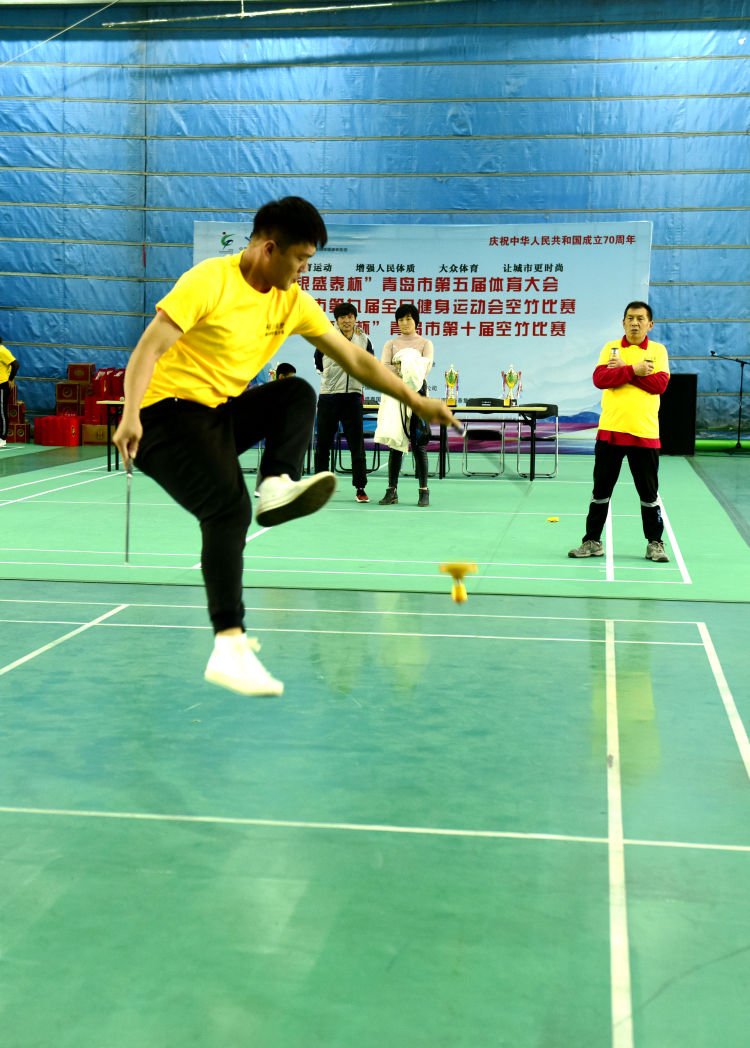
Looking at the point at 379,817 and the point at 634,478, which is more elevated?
the point at 634,478

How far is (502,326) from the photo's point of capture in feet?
55.0

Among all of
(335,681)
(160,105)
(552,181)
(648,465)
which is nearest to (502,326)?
(552,181)

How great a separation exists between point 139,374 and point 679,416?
14887 mm

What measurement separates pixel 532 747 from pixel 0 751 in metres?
2.01

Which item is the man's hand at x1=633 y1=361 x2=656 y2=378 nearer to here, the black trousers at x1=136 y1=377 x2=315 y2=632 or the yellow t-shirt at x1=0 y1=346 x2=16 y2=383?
the black trousers at x1=136 y1=377 x2=315 y2=632

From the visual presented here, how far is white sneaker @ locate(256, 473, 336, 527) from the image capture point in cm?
369

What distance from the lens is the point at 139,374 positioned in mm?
3334

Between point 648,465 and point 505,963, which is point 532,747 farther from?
Answer: point 648,465

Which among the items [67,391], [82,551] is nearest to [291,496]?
[82,551]

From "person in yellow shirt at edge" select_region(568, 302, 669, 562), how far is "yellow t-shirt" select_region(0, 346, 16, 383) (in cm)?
1084

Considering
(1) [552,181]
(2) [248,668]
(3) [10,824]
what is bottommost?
(3) [10,824]

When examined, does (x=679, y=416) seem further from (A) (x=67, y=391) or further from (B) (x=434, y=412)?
(B) (x=434, y=412)

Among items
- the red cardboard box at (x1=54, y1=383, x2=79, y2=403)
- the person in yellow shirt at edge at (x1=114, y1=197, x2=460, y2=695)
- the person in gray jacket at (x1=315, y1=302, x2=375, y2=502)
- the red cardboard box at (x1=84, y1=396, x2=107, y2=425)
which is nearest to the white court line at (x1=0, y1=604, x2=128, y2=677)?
the person in yellow shirt at edge at (x1=114, y1=197, x2=460, y2=695)

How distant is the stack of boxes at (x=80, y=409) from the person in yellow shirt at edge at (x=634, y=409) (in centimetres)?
1076
